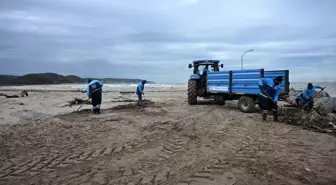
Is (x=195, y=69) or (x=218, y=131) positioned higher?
(x=195, y=69)

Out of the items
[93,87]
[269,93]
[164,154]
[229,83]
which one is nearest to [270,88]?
[269,93]

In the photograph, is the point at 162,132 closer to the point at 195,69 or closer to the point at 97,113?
the point at 97,113

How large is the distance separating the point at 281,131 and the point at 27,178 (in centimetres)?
588

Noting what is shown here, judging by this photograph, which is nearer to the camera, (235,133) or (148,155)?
(148,155)

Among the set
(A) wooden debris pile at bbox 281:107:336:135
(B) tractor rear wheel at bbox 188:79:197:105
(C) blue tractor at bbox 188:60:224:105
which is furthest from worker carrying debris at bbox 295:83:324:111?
(B) tractor rear wheel at bbox 188:79:197:105

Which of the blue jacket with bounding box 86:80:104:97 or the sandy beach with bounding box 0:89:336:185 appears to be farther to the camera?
the blue jacket with bounding box 86:80:104:97

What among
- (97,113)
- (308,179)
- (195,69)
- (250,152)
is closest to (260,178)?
(308,179)

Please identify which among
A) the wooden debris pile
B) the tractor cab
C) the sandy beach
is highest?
the tractor cab

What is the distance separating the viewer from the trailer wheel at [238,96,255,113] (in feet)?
33.4

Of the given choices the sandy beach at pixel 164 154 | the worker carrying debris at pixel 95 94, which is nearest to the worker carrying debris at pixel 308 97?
the sandy beach at pixel 164 154

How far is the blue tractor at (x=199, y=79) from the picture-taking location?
12948mm

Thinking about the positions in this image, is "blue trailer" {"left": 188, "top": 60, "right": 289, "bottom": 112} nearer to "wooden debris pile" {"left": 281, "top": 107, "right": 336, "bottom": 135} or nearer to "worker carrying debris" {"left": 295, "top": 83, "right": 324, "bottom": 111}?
"wooden debris pile" {"left": 281, "top": 107, "right": 336, "bottom": 135}

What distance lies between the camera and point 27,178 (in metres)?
3.73

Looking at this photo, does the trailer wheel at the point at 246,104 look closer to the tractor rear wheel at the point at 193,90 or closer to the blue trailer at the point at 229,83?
the blue trailer at the point at 229,83
